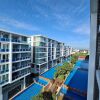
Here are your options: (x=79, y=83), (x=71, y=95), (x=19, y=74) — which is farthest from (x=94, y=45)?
(x=79, y=83)

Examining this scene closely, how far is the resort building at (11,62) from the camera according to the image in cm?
1440

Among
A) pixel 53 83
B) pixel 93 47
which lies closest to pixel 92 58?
pixel 93 47

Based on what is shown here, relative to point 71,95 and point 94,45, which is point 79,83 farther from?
point 94,45

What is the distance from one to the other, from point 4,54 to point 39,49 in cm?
1073

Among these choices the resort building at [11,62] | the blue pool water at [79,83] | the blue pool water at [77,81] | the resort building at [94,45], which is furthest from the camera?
the blue pool water at [77,81]

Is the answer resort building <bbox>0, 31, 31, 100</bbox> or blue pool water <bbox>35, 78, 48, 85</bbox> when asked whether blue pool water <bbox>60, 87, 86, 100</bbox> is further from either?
resort building <bbox>0, 31, 31, 100</bbox>

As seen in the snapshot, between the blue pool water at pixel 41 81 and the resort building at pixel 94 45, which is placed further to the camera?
the blue pool water at pixel 41 81

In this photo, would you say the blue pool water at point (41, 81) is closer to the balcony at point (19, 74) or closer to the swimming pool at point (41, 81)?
the swimming pool at point (41, 81)

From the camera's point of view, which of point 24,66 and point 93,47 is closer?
point 93,47

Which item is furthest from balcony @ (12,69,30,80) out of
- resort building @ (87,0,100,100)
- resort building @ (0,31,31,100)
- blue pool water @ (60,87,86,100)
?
resort building @ (87,0,100,100)

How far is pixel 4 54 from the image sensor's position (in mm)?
14555

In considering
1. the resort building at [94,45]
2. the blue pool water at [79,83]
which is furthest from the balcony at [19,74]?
the resort building at [94,45]

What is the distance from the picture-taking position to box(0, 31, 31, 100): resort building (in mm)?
14398

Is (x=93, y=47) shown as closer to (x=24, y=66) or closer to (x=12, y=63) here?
(x=12, y=63)
